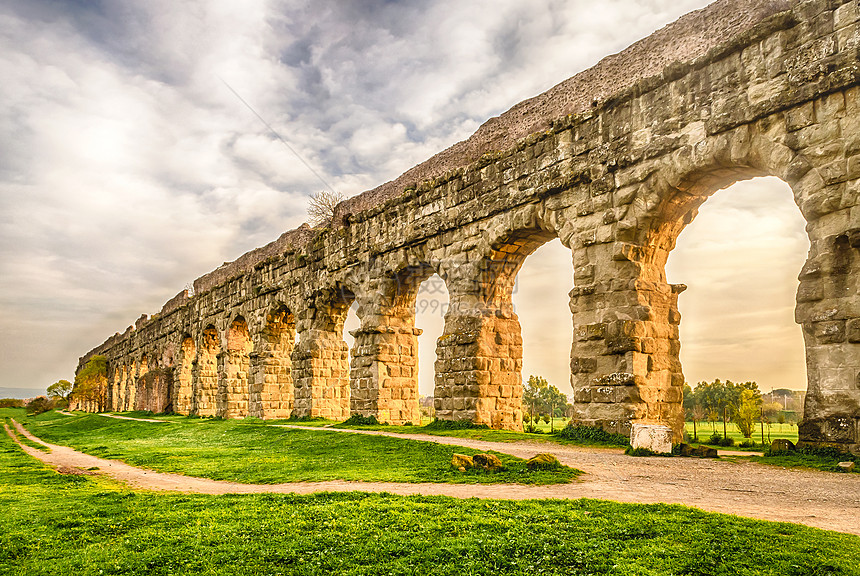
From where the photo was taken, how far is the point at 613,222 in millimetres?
11953

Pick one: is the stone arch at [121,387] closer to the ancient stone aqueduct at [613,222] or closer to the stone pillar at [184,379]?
the stone pillar at [184,379]

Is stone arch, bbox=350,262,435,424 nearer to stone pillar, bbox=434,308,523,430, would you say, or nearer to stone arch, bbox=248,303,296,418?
stone pillar, bbox=434,308,523,430

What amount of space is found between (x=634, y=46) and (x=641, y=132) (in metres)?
2.22

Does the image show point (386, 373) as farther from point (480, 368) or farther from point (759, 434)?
point (759, 434)

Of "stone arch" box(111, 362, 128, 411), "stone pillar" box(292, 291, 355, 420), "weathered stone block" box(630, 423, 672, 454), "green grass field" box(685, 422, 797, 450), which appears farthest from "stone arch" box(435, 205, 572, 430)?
"stone arch" box(111, 362, 128, 411)

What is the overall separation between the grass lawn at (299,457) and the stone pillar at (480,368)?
2.76m

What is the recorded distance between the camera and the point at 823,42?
29.8ft

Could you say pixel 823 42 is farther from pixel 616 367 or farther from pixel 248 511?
pixel 248 511

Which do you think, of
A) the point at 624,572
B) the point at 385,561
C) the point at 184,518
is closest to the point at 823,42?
the point at 624,572

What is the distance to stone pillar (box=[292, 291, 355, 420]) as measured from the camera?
20.9 meters

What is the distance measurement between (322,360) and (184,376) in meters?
15.5

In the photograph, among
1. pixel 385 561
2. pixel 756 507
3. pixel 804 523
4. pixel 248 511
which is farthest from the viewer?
pixel 248 511

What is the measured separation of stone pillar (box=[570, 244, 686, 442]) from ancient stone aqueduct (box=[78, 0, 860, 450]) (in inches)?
1.4

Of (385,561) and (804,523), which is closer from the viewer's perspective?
(385,561)
